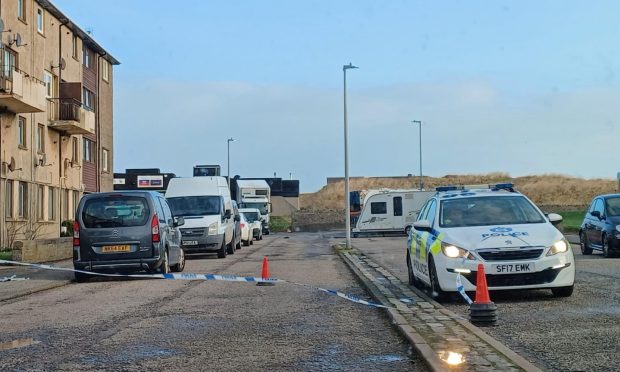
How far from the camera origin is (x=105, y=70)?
4625 centimetres

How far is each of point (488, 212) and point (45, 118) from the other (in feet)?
90.2

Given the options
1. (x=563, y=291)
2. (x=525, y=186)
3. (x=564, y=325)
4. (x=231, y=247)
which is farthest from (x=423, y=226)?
→ (x=525, y=186)

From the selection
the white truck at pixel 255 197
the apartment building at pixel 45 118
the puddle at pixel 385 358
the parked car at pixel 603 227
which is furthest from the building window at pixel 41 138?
the puddle at pixel 385 358

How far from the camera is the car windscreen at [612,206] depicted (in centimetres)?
2092

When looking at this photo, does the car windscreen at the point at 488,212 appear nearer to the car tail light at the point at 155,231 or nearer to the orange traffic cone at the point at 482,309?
the orange traffic cone at the point at 482,309

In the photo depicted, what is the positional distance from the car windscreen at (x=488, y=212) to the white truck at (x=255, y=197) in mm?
42317

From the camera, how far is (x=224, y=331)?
876cm

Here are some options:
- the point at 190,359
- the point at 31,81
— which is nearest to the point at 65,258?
the point at 31,81

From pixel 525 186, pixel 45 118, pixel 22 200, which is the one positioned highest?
pixel 45 118

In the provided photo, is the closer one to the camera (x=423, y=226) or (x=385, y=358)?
(x=385, y=358)

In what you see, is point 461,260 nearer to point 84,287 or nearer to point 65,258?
point 84,287

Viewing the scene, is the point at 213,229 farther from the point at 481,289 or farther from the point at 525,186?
the point at 525,186

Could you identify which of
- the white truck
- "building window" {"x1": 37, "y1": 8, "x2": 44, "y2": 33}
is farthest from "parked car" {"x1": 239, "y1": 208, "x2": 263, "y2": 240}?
"building window" {"x1": 37, "y1": 8, "x2": 44, "y2": 33}

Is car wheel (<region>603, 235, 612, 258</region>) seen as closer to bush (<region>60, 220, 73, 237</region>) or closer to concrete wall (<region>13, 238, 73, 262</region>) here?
concrete wall (<region>13, 238, 73, 262</region>)
